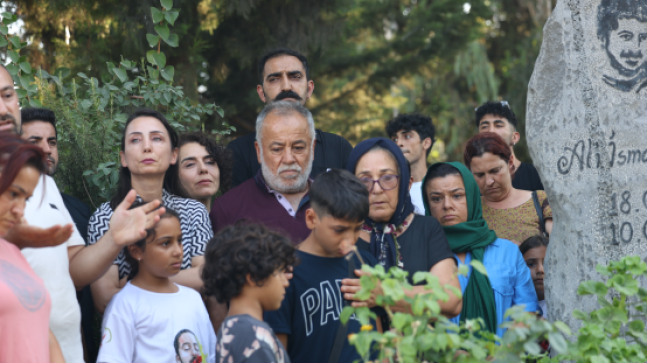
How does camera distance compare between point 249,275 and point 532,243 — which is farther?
point 532,243

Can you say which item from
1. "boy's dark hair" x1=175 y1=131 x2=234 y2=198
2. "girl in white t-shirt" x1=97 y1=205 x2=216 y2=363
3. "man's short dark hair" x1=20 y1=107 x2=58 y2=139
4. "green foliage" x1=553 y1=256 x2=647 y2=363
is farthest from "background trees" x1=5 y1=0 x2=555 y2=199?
"green foliage" x1=553 y1=256 x2=647 y2=363

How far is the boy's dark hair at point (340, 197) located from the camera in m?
2.54

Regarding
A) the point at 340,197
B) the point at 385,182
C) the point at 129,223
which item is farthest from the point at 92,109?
the point at 340,197

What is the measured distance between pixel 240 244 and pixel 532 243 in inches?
83.1

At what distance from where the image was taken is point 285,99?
405 centimetres

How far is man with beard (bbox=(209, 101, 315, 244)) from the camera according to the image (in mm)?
3340

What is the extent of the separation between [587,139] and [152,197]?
247 cm

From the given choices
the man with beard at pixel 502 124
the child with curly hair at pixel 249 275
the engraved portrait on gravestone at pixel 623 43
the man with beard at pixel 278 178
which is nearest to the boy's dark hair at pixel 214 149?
the man with beard at pixel 278 178

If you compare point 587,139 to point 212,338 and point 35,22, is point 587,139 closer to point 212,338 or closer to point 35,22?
point 212,338

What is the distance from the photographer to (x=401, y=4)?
38.7ft

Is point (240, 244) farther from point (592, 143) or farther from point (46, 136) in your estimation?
point (592, 143)

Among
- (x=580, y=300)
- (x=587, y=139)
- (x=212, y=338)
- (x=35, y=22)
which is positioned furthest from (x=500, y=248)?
(x=35, y=22)

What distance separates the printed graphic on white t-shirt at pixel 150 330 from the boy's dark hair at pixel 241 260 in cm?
45

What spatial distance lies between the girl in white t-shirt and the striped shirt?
0.21m
